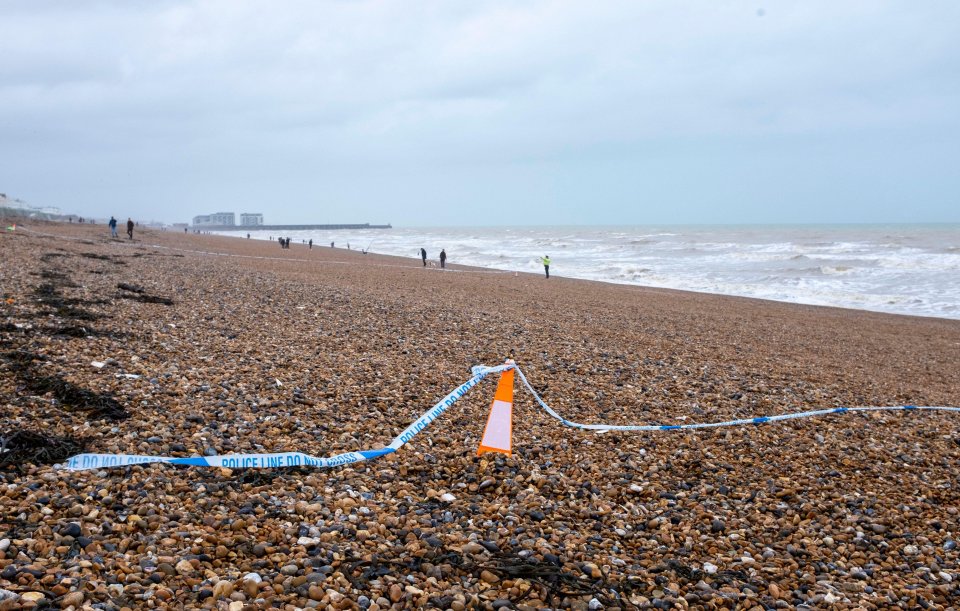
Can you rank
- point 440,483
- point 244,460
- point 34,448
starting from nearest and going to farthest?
1. point 34,448
2. point 244,460
3. point 440,483

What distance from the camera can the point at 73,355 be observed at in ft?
23.3

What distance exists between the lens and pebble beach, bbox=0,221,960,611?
3381mm

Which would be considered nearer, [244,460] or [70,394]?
[244,460]

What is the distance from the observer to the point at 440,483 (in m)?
4.74

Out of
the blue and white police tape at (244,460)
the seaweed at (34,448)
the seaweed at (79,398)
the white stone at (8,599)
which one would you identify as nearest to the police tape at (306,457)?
the blue and white police tape at (244,460)

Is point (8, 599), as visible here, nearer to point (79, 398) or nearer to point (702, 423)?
point (79, 398)

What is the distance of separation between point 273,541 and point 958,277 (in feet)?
126

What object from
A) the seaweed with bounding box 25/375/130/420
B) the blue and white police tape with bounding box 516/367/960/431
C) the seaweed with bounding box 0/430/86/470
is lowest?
the blue and white police tape with bounding box 516/367/960/431

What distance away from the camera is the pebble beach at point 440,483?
133 inches

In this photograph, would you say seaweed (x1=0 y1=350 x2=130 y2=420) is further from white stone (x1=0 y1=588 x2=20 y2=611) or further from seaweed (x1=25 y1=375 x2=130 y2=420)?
white stone (x1=0 y1=588 x2=20 y2=611)

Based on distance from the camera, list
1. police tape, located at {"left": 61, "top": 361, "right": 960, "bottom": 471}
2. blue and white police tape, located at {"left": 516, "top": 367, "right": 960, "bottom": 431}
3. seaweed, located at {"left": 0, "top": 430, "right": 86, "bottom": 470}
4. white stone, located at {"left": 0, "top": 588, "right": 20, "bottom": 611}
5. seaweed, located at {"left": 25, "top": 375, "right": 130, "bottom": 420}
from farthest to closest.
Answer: blue and white police tape, located at {"left": 516, "top": 367, "right": 960, "bottom": 431}, seaweed, located at {"left": 25, "top": 375, "right": 130, "bottom": 420}, police tape, located at {"left": 61, "top": 361, "right": 960, "bottom": 471}, seaweed, located at {"left": 0, "top": 430, "right": 86, "bottom": 470}, white stone, located at {"left": 0, "top": 588, "right": 20, "bottom": 611}

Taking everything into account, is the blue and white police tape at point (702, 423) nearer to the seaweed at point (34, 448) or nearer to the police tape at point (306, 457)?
the police tape at point (306, 457)

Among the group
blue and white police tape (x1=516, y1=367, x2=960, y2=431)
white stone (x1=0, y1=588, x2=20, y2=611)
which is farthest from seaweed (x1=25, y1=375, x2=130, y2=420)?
blue and white police tape (x1=516, y1=367, x2=960, y2=431)

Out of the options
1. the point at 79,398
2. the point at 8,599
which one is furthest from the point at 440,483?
the point at 79,398
